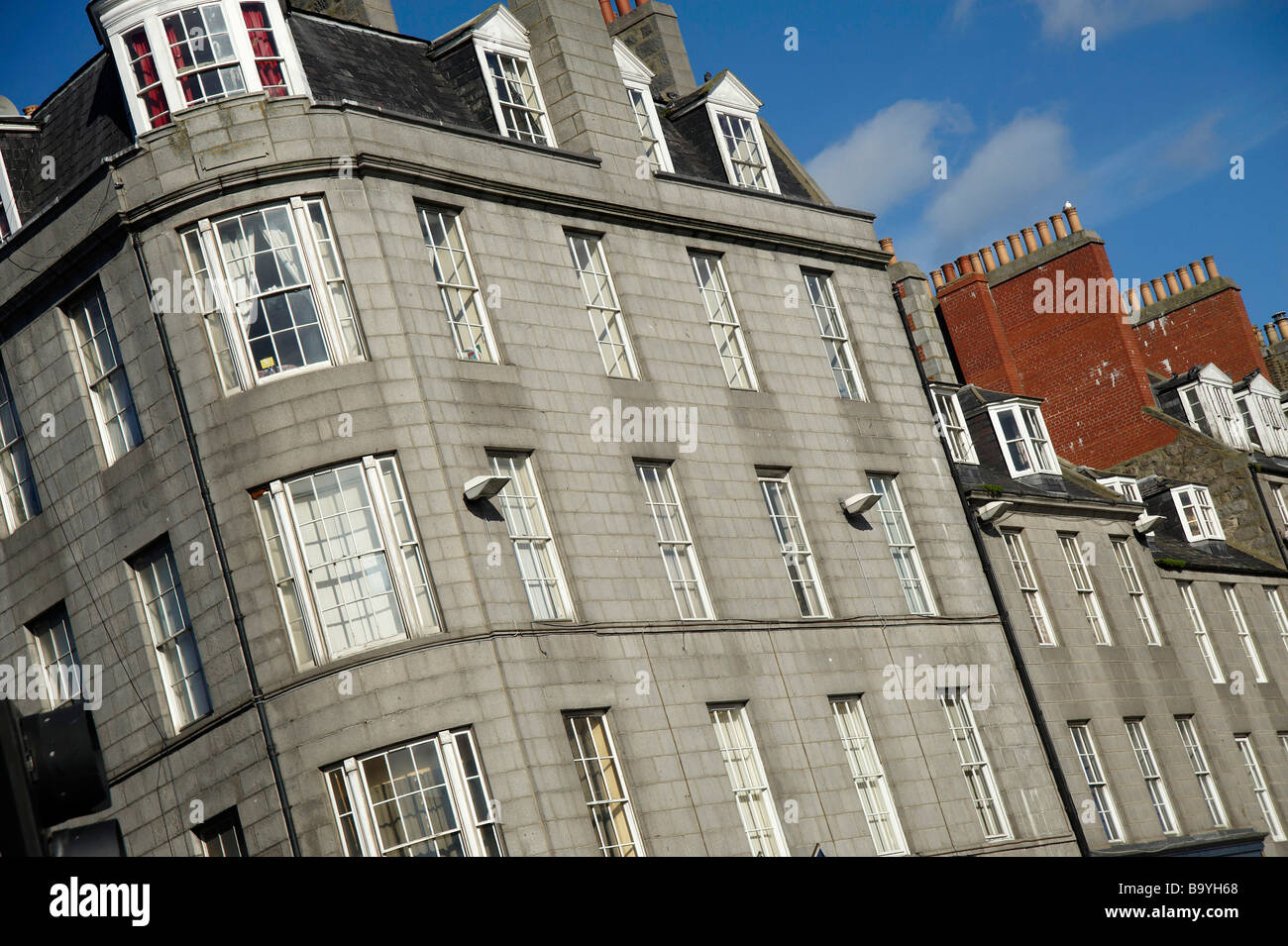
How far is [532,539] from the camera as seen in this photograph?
798 inches

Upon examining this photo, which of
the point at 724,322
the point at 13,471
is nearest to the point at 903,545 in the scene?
the point at 724,322

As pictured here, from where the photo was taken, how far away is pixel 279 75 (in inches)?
821

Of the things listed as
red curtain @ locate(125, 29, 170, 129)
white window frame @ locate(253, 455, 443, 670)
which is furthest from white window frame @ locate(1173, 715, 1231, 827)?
red curtain @ locate(125, 29, 170, 129)

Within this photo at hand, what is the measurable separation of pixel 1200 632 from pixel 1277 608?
Answer: 206 inches

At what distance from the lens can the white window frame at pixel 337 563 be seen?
18.5 metres

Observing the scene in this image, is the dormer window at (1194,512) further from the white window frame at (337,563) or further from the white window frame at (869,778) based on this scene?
the white window frame at (337,563)

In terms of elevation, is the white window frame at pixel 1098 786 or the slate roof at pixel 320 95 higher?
the slate roof at pixel 320 95

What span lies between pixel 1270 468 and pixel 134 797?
34487 millimetres

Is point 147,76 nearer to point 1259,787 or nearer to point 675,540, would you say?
point 675,540

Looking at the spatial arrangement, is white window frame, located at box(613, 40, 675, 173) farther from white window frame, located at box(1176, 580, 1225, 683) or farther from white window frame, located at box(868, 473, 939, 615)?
white window frame, located at box(1176, 580, 1225, 683)

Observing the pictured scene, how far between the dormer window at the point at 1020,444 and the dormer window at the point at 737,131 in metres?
10.6

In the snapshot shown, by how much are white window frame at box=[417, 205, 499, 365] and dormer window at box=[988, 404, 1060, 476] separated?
60.4ft

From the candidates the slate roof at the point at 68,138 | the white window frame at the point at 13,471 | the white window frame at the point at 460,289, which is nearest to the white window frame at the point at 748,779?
the white window frame at the point at 460,289

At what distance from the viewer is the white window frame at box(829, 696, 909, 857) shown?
2322 centimetres
